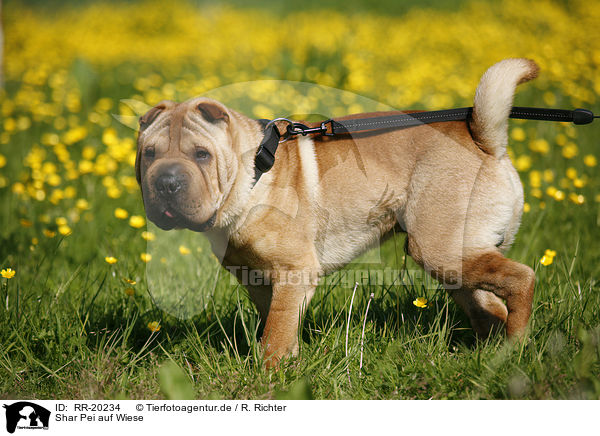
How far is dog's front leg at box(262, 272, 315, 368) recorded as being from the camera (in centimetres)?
235

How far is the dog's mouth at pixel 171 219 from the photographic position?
2.18 m

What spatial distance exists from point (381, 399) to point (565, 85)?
15.1ft

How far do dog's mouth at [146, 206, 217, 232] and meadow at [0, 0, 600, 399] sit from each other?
0.55 m

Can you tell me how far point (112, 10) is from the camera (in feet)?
37.6

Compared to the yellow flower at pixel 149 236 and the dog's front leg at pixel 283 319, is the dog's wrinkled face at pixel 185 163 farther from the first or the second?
the yellow flower at pixel 149 236

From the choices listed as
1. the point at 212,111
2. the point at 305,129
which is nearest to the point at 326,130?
the point at 305,129

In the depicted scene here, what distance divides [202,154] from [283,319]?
0.79m

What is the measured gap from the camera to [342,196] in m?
2.50
